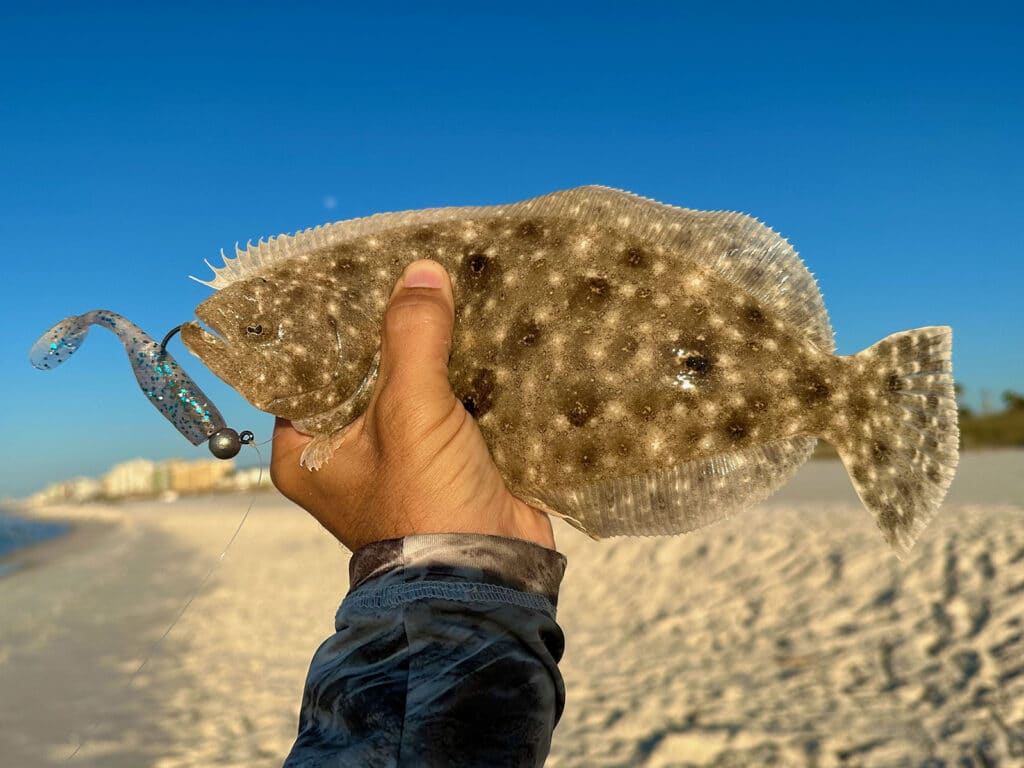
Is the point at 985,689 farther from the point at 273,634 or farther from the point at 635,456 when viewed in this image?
the point at 273,634

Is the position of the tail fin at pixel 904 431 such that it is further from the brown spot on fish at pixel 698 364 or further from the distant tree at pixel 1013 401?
the distant tree at pixel 1013 401

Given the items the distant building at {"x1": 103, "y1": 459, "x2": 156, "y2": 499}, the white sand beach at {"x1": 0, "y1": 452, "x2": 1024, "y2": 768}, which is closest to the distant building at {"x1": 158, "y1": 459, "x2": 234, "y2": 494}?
the distant building at {"x1": 103, "y1": 459, "x2": 156, "y2": 499}

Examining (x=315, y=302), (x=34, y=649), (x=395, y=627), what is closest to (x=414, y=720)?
(x=395, y=627)

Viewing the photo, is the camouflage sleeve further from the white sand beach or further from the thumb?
the white sand beach

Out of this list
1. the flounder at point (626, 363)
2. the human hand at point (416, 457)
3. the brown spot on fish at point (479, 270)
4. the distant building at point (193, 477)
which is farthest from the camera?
the distant building at point (193, 477)

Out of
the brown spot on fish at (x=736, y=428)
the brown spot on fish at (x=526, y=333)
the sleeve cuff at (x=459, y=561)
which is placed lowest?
the sleeve cuff at (x=459, y=561)

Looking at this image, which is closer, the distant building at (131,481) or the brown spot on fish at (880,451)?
the brown spot on fish at (880,451)

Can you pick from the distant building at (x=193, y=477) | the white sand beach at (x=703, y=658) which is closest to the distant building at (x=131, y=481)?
the distant building at (x=193, y=477)

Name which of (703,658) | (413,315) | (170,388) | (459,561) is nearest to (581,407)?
(413,315)
